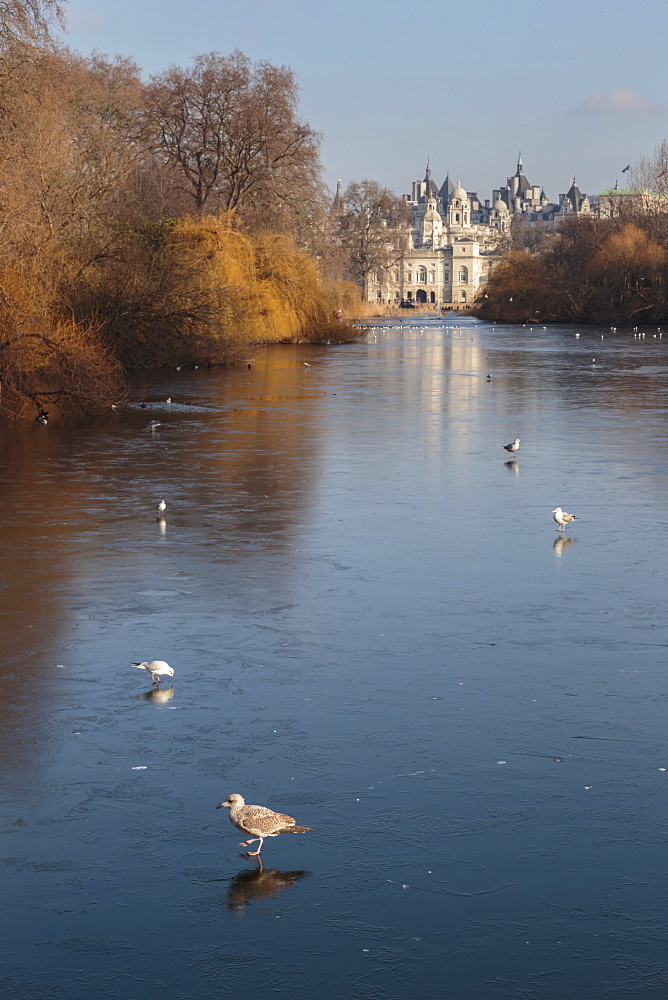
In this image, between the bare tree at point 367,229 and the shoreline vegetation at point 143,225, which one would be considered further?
the bare tree at point 367,229

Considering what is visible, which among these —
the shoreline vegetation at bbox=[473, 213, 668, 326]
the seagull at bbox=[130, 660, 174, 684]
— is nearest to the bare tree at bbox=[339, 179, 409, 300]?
the shoreline vegetation at bbox=[473, 213, 668, 326]

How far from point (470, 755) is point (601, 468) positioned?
10.3 m

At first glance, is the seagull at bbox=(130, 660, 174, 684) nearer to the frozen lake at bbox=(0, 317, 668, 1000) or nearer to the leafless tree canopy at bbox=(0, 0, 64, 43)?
the frozen lake at bbox=(0, 317, 668, 1000)

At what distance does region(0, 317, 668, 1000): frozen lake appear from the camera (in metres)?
4.76

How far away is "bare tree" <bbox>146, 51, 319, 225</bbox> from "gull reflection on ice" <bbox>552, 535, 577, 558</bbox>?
38.6 meters

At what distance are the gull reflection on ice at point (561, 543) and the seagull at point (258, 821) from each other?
618cm

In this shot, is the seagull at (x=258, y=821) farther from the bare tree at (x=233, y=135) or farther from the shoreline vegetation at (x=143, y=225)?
the bare tree at (x=233, y=135)

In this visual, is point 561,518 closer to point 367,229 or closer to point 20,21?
point 20,21

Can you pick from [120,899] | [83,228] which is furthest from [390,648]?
[83,228]

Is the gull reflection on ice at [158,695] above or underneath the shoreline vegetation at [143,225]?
underneath

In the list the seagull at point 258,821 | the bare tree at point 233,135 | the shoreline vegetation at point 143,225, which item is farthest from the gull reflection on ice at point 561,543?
the bare tree at point 233,135

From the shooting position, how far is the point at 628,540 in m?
11.7

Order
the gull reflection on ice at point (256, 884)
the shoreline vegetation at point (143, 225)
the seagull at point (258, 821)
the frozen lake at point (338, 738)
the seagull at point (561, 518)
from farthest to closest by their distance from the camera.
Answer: the shoreline vegetation at point (143, 225) < the seagull at point (561, 518) < the seagull at point (258, 821) < the gull reflection on ice at point (256, 884) < the frozen lake at point (338, 738)

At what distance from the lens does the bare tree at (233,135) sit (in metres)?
48.3
